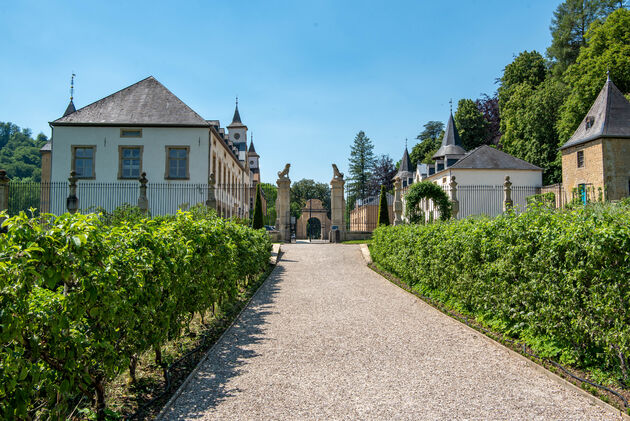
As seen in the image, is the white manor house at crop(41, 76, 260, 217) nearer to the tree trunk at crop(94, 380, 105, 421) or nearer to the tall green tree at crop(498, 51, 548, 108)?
the tree trunk at crop(94, 380, 105, 421)

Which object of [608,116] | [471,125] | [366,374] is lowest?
[366,374]

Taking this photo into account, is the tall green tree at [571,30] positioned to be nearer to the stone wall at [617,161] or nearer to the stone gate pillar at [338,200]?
the stone wall at [617,161]

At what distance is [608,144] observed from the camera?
86.4 feet

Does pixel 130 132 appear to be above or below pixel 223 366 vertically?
above

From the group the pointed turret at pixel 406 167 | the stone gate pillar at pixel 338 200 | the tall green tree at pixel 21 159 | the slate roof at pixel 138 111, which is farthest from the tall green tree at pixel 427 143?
the tall green tree at pixel 21 159

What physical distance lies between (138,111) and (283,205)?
9763mm

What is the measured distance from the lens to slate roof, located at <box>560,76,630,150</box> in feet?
85.9

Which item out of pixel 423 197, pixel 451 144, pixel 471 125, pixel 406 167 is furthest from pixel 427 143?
pixel 423 197

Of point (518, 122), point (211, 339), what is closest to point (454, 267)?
point (211, 339)

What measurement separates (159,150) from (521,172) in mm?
27238

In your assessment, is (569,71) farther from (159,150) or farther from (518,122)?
(159,150)

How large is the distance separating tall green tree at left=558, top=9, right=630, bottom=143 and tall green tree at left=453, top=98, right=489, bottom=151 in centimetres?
1583

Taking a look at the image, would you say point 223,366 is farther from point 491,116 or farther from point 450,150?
point 491,116

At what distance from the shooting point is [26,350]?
2.37 meters
